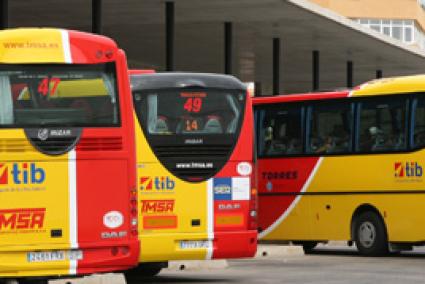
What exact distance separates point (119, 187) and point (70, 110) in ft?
3.33

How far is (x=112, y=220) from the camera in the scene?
14.5 m

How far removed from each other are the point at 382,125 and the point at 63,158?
1140 cm

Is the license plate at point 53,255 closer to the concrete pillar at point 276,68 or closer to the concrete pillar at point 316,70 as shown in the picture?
the concrete pillar at point 276,68

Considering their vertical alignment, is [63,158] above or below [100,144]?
below

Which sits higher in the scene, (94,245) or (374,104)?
(374,104)

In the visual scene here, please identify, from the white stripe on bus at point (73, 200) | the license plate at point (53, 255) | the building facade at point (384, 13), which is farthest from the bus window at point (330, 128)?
the building facade at point (384, 13)

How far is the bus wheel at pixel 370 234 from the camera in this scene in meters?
24.8

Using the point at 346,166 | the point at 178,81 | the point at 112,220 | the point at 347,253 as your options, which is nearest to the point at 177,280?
the point at 178,81

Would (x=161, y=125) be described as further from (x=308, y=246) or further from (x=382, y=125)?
(x=308, y=246)

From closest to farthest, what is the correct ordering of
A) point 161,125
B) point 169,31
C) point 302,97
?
point 161,125, point 302,97, point 169,31

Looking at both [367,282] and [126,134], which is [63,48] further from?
[367,282]

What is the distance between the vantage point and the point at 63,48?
14656 millimetres

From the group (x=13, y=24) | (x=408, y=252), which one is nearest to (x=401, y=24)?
(x=13, y=24)

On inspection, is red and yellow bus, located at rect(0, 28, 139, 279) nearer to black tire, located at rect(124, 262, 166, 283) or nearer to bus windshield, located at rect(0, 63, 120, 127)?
bus windshield, located at rect(0, 63, 120, 127)
